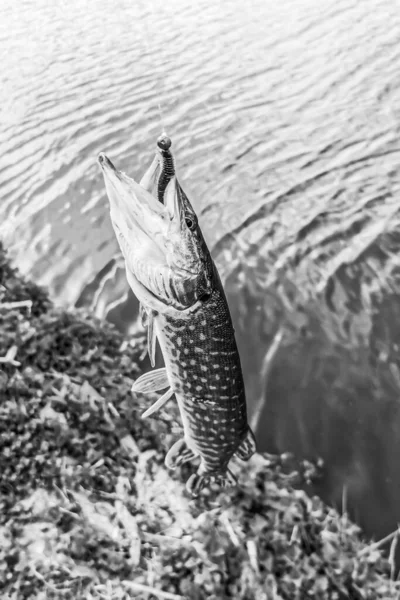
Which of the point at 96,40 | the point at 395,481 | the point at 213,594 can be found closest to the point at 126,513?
the point at 213,594

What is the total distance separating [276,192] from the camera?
24.4 feet

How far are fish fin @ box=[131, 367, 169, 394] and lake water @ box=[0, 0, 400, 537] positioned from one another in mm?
1828

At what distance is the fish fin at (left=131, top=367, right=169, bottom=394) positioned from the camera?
313 cm

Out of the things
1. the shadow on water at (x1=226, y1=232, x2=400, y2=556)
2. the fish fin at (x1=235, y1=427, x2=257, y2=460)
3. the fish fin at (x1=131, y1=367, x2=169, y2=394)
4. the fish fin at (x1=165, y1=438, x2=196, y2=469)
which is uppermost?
the fish fin at (x1=131, y1=367, x2=169, y2=394)

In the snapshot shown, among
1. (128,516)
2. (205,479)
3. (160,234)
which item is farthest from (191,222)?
(128,516)

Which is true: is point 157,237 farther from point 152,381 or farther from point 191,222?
point 152,381

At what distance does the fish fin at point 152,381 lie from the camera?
3.13 m

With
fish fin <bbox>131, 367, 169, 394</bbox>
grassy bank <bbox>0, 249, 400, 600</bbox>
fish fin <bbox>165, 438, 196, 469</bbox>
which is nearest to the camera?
fish fin <bbox>131, 367, 169, 394</bbox>

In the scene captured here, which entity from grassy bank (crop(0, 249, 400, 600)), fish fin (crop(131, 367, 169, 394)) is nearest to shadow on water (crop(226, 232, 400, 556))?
grassy bank (crop(0, 249, 400, 600))

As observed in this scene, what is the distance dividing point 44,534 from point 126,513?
627 millimetres

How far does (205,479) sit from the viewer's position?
3721 millimetres

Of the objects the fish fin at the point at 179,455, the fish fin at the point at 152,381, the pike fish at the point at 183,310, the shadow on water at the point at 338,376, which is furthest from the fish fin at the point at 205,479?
the fish fin at the point at 152,381

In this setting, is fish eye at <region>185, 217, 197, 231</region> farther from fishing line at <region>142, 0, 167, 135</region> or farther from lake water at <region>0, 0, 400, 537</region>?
fishing line at <region>142, 0, 167, 135</region>

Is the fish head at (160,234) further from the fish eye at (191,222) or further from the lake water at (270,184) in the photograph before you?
the lake water at (270,184)
